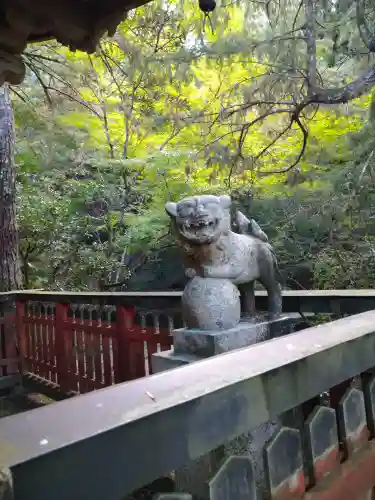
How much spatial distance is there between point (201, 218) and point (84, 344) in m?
2.50

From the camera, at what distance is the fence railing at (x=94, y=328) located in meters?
3.47

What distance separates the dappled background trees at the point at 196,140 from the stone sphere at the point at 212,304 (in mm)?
3754

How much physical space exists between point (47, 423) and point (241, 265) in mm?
2311

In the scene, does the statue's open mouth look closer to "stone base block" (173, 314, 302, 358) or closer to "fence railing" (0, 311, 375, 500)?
"stone base block" (173, 314, 302, 358)

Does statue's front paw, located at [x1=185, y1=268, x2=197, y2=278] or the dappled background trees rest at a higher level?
the dappled background trees

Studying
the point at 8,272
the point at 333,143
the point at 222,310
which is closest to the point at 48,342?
the point at 8,272

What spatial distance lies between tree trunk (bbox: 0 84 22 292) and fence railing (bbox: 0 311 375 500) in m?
6.95

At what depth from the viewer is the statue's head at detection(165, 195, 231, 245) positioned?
9.27 feet

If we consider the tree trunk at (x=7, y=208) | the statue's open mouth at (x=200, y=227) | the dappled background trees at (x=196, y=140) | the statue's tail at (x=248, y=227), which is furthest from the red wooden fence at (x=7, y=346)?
the statue's open mouth at (x=200, y=227)

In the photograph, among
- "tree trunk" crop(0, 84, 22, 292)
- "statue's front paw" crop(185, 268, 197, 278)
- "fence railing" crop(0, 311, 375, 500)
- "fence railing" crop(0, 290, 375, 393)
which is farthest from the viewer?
"tree trunk" crop(0, 84, 22, 292)

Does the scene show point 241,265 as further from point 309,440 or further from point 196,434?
point 196,434

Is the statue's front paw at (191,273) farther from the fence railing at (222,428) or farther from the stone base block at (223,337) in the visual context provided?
the fence railing at (222,428)

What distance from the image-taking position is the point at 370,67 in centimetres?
598

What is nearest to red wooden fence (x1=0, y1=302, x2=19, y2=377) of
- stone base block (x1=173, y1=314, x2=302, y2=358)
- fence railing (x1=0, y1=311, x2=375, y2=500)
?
stone base block (x1=173, y1=314, x2=302, y2=358)
